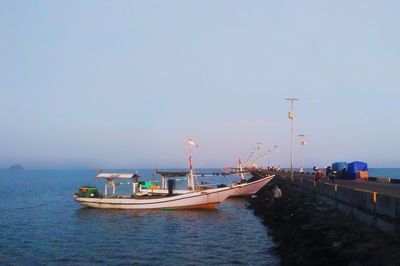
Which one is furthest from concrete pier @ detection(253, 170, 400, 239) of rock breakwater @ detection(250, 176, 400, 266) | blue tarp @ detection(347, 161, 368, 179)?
blue tarp @ detection(347, 161, 368, 179)

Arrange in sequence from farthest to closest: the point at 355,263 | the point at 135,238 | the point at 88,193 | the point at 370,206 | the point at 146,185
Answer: the point at 146,185
the point at 88,193
the point at 135,238
the point at 370,206
the point at 355,263

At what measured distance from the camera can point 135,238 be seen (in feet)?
109

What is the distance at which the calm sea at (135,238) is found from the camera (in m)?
26.1

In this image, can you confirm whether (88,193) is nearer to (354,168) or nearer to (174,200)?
(174,200)

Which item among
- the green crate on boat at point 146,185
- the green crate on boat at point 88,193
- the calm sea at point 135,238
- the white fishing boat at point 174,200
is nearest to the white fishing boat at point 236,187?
the green crate on boat at point 146,185

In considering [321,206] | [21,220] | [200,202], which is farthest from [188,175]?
[321,206]

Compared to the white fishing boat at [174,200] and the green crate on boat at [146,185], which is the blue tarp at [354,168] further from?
the green crate on boat at [146,185]

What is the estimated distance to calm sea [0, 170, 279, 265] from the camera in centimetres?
2612

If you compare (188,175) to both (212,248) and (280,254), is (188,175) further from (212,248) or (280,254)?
(280,254)

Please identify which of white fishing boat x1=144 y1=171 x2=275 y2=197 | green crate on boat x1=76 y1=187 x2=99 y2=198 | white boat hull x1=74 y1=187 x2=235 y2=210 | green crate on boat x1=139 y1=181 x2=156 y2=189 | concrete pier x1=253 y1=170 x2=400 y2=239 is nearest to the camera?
concrete pier x1=253 y1=170 x2=400 y2=239

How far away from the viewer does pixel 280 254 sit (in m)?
25.2

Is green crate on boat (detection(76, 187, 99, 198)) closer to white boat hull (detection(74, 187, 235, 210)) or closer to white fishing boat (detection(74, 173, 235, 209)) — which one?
white fishing boat (detection(74, 173, 235, 209))

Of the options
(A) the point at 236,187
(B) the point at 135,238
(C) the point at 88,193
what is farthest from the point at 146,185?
(B) the point at 135,238

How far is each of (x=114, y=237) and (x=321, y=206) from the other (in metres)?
14.3
